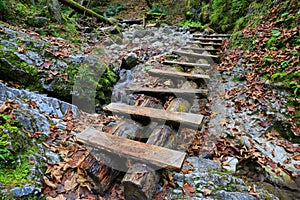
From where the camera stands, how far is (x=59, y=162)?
2338mm

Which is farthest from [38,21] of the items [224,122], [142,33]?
[224,122]

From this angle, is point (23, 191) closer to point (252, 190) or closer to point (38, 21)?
point (252, 190)

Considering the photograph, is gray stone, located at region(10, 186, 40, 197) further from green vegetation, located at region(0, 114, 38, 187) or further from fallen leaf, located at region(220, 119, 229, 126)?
fallen leaf, located at region(220, 119, 229, 126)

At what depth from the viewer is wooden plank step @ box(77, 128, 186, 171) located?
1700 mm

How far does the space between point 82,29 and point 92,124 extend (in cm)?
666

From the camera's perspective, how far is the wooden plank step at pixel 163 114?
2.22 metres

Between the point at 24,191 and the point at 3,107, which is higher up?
the point at 3,107

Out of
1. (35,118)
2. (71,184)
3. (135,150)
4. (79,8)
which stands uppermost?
(135,150)

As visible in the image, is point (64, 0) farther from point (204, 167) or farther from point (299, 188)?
point (299, 188)

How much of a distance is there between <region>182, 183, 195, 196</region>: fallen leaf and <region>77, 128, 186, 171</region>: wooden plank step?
0.57 m

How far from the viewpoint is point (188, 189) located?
7.03 ft

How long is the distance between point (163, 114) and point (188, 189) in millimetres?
874

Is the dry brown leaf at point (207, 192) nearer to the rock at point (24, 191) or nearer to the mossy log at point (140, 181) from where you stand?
the mossy log at point (140, 181)

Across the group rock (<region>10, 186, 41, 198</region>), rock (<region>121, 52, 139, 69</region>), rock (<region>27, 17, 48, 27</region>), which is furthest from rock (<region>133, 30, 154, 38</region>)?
rock (<region>10, 186, 41, 198</region>)
